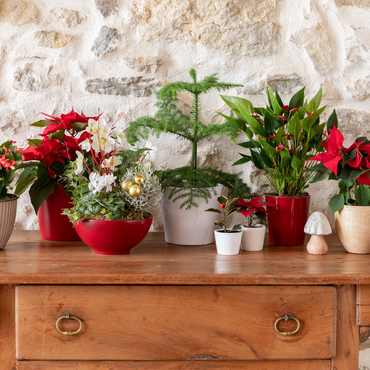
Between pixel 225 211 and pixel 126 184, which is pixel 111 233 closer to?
pixel 126 184

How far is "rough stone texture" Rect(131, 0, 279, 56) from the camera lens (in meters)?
1.47

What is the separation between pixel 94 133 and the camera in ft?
3.67

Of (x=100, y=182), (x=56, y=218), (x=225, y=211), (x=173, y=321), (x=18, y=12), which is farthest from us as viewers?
(x=18, y=12)

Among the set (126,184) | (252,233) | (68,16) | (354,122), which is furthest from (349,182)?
(68,16)

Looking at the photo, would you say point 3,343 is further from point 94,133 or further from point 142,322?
point 94,133

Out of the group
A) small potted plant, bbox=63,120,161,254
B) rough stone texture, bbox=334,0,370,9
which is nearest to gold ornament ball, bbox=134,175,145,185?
small potted plant, bbox=63,120,161,254

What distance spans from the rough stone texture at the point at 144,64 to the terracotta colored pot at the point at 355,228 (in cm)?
86

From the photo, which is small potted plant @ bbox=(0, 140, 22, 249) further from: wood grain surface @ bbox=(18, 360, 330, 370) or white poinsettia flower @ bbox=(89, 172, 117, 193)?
wood grain surface @ bbox=(18, 360, 330, 370)

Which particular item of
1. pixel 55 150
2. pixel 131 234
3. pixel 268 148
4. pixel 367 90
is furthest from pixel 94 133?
pixel 367 90

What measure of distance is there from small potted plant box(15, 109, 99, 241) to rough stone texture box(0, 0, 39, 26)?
0.47 meters

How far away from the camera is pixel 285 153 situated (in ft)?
3.97

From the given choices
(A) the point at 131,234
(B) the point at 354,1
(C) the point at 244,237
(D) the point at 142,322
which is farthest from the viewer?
(B) the point at 354,1

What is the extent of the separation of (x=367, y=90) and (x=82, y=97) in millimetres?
1105

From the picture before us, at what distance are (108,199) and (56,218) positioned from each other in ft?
0.99
